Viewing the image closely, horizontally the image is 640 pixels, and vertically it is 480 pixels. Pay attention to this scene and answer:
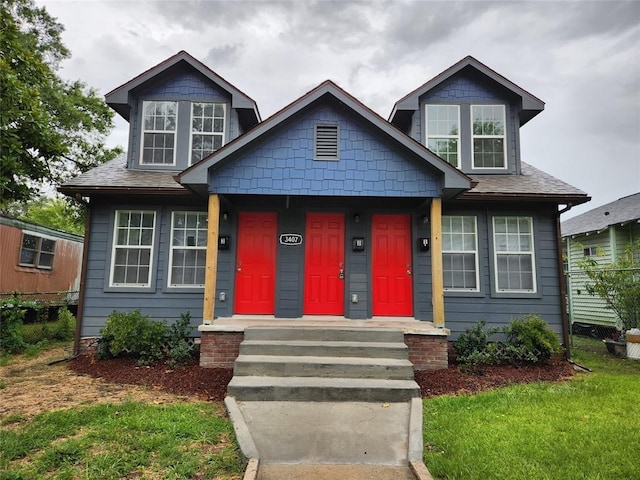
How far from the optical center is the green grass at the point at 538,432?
3.12 m

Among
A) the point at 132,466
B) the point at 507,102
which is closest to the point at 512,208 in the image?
the point at 507,102

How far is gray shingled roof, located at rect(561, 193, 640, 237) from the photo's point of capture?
11198mm

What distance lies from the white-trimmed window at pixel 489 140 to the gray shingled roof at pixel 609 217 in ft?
18.2

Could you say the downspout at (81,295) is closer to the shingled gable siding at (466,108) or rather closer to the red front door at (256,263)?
the red front door at (256,263)

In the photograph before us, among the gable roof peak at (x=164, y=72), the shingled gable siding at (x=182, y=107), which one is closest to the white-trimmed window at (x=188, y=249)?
the shingled gable siding at (x=182, y=107)

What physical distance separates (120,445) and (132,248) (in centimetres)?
501

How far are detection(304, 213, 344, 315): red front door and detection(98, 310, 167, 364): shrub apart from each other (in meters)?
2.87

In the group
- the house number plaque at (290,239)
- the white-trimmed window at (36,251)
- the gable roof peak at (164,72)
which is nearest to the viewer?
the house number plaque at (290,239)

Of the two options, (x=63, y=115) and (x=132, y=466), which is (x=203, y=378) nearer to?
(x=132, y=466)

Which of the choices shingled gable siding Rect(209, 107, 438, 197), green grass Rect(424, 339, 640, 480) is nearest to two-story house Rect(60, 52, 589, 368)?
shingled gable siding Rect(209, 107, 438, 197)

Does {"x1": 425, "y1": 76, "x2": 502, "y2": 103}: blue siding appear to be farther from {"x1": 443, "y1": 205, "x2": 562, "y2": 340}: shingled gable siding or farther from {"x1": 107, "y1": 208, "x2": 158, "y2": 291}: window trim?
{"x1": 107, "y1": 208, "x2": 158, "y2": 291}: window trim

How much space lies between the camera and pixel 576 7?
9750mm

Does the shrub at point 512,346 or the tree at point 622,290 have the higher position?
the tree at point 622,290

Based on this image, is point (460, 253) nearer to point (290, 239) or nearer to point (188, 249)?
point (290, 239)
